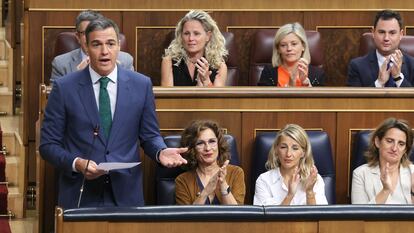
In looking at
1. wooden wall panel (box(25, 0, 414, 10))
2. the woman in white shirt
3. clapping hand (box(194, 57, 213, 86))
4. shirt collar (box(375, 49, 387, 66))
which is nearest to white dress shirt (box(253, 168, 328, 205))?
the woman in white shirt

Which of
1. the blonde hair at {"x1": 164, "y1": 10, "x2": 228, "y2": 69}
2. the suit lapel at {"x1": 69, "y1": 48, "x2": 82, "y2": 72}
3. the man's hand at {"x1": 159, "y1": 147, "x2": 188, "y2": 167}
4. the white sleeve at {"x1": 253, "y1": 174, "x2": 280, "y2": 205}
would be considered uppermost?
the blonde hair at {"x1": 164, "y1": 10, "x2": 228, "y2": 69}

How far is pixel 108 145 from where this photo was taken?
9.89 feet

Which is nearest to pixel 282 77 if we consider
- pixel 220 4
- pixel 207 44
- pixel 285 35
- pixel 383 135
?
pixel 285 35

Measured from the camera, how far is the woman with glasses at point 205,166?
3.22m

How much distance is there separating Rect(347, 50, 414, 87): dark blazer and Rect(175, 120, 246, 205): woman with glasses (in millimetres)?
902

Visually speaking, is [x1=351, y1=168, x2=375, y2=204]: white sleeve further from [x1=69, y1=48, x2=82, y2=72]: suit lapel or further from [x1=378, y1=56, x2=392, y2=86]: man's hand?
[x1=69, y1=48, x2=82, y2=72]: suit lapel

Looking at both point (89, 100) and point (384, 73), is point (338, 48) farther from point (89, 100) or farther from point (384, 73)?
point (89, 100)

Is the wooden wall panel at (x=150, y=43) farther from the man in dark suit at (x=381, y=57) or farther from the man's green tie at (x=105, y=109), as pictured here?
the man's green tie at (x=105, y=109)

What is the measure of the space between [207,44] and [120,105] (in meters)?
1.01

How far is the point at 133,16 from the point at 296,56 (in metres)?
0.70

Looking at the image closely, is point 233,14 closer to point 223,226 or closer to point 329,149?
point 329,149

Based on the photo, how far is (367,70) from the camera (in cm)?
398

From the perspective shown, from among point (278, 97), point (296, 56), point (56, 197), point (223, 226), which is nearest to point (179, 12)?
point (296, 56)

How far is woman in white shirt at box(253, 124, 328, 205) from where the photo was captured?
10.6ft
